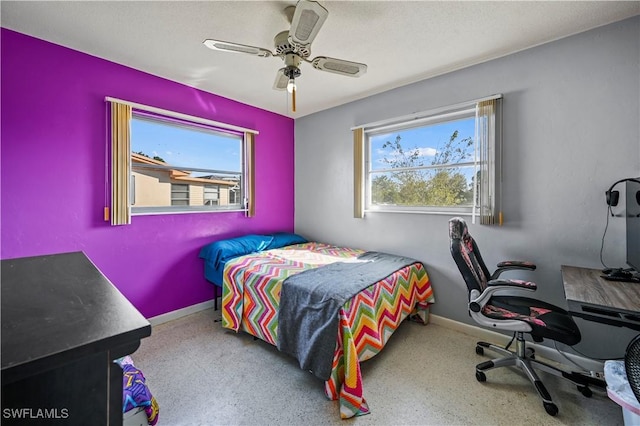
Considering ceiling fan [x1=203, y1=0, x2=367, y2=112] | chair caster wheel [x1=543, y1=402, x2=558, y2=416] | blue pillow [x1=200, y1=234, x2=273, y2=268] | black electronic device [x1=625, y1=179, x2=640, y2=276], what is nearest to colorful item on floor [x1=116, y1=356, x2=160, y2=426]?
blue pillow [x1=200, y1=234, x2=273, y2=268]

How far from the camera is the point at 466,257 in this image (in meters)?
1.97

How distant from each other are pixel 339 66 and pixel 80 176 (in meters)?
2.31

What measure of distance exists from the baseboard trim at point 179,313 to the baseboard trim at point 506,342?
248 cm

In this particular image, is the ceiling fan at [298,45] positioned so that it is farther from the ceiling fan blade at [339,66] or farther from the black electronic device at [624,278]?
the black electronic device at [624,278]

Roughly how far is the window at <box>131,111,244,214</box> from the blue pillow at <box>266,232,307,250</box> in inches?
24.0

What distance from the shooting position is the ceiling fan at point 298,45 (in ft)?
4.78

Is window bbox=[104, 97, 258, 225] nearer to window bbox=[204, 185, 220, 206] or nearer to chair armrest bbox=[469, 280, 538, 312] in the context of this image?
window bbox=[204, 185, 220, 206]

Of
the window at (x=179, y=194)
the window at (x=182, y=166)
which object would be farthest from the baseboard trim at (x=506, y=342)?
the window at (x=179, y=194)

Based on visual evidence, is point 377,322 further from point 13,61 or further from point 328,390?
point 13,61

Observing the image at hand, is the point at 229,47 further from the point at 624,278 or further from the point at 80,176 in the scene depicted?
the point at 624,278

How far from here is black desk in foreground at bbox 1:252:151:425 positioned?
0.47 meters

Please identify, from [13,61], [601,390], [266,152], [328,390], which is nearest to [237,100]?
[266,152]

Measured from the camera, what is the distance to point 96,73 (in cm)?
231

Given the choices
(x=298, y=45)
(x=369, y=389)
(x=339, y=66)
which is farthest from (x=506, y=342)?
(x=298, y=45)
